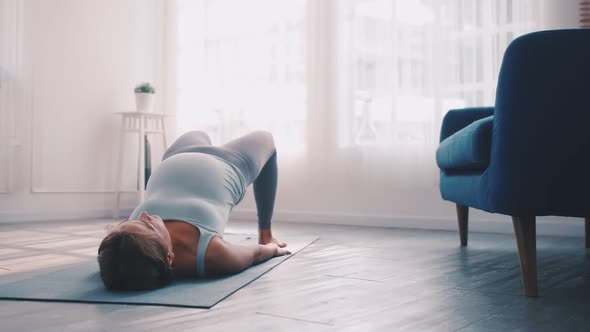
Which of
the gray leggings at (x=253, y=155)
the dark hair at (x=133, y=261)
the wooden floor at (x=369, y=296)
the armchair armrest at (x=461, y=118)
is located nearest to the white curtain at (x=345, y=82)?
the armchair armrest at (x=461, y=118)

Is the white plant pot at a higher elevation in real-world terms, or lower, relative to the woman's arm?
higher

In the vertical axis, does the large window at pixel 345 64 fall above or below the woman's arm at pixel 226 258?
above

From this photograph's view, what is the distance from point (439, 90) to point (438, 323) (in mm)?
2425

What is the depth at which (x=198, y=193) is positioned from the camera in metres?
1.80

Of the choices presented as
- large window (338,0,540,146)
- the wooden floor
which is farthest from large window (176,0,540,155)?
the wooden floor

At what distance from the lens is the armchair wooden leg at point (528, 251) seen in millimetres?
1438

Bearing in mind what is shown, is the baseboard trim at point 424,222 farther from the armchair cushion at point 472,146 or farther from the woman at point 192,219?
the woman at point 192,219

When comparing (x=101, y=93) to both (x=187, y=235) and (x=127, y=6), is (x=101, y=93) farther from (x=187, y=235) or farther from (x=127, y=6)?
(x=187, y=235)

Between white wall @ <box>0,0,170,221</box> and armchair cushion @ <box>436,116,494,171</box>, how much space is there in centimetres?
297

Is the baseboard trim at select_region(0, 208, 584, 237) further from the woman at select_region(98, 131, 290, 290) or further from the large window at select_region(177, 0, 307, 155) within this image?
the woman at select_region(98, 131, 290, 290)

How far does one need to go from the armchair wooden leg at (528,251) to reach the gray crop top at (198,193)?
33.5 inches

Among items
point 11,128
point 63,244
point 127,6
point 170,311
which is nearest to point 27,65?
point 11,128

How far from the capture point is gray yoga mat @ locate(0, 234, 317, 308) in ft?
4.43

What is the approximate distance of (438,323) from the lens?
1157 millimetres
